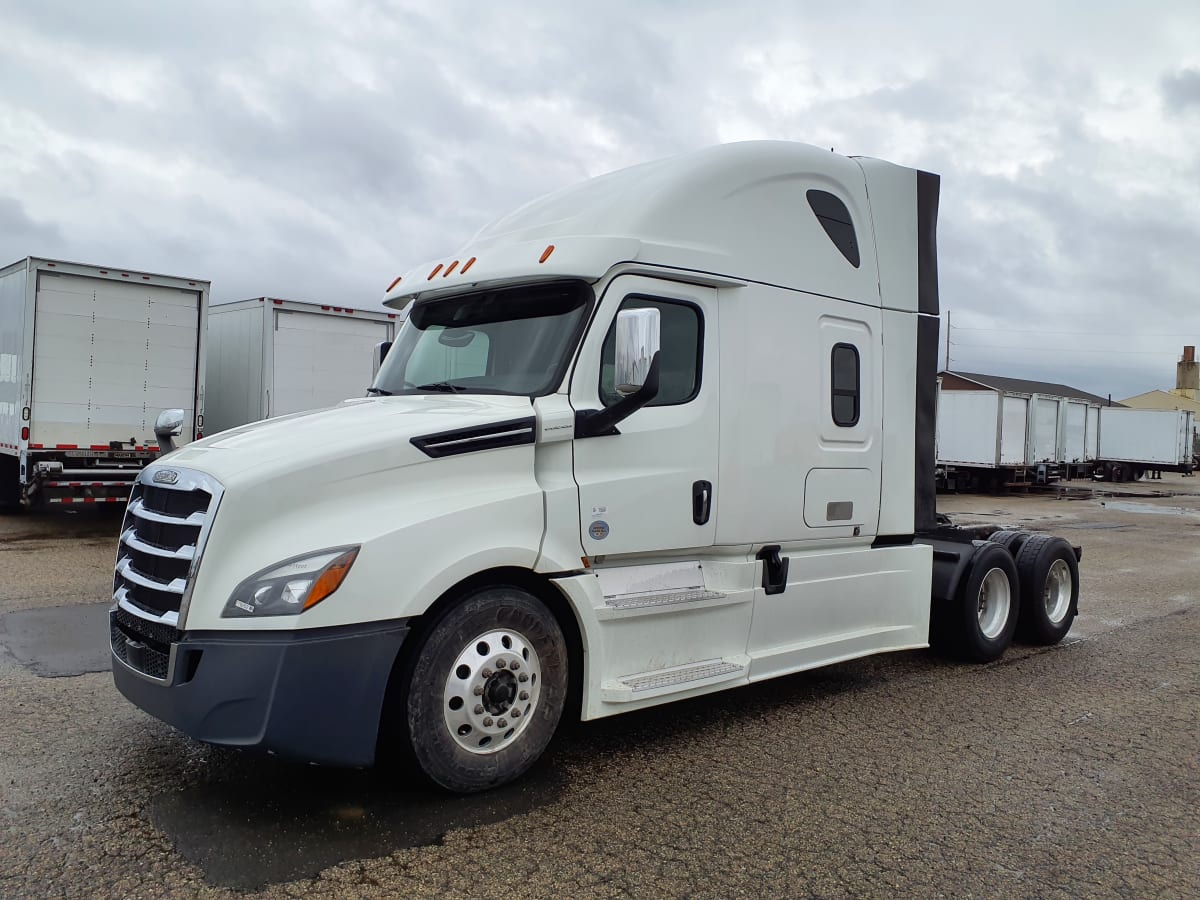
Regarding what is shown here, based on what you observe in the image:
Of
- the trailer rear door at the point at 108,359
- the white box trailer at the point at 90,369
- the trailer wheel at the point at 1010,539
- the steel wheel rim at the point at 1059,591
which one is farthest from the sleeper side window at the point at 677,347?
the trailer rear door at the point at 108,359

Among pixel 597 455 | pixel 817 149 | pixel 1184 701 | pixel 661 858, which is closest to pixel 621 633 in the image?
pixel 597 455

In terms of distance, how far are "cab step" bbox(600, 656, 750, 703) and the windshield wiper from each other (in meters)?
1.67

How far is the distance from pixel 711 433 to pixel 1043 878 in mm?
2544

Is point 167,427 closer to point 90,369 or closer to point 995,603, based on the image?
point 995,603

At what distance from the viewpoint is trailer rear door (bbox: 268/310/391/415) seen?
14.1m

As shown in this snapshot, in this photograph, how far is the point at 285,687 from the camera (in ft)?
12.2

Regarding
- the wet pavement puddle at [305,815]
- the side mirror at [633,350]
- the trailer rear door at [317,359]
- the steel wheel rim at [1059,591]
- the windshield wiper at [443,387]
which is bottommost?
the wet pavement puddle at [305,815]

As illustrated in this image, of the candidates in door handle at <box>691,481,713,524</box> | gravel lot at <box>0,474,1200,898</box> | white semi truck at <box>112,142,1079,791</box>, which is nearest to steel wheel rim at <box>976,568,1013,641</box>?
white semi truck at <box>112,142,1079,791</box>

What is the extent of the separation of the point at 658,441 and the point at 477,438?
3.38 ft

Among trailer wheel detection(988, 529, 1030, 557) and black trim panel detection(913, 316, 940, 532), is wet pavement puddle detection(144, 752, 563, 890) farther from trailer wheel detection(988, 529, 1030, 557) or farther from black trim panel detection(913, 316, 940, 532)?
trailer wheel detection(988, 529, 1030, 557)

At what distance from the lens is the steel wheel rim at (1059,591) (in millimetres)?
7914

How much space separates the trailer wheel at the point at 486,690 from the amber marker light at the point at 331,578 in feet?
1.65

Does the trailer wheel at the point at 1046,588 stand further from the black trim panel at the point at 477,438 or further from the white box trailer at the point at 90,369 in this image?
the white box trailer at the point at 90,369

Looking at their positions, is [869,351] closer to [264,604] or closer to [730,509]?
[730,509]
